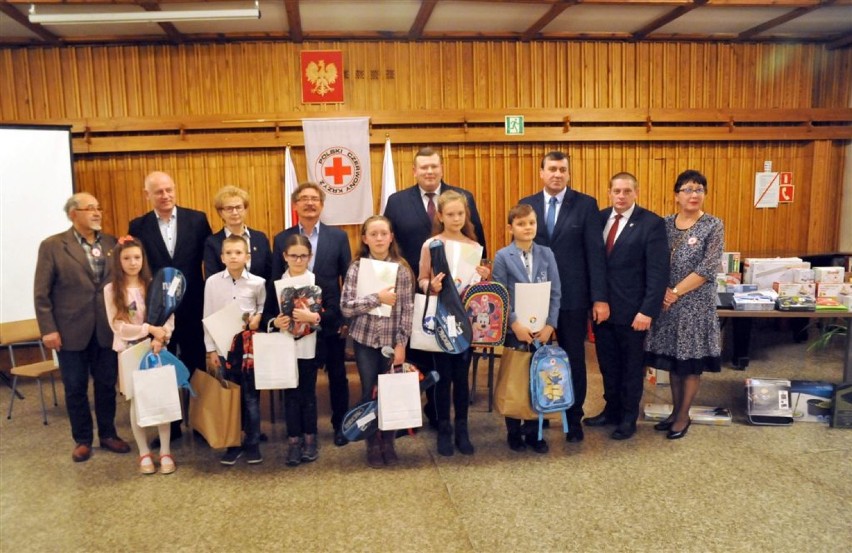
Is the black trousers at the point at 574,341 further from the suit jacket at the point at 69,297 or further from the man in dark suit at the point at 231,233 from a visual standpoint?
the suit jacket at the point at 69,297

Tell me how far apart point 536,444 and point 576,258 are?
1055mm

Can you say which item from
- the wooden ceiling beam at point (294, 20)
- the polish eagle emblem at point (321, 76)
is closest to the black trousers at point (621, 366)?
the wooden ceiling beam at point (294, 20)

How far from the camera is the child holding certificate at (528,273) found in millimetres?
3002

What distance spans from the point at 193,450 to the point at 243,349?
78cm

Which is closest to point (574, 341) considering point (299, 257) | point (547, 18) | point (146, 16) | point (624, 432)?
point (624, 432)

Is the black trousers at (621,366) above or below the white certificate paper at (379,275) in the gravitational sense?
below

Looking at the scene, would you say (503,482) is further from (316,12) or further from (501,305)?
(316,12)

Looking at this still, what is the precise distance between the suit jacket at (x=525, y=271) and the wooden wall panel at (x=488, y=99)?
112 inches

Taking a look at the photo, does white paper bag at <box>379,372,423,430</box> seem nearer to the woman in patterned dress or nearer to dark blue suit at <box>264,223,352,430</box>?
dark blue suit at <box>264,223,352,430</box>

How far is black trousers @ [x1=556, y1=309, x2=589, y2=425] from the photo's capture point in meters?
3.23

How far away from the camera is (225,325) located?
2955mm

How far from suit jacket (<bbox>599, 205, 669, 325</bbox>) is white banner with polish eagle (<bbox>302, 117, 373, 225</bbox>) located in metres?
2.82

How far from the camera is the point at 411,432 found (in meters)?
3.24

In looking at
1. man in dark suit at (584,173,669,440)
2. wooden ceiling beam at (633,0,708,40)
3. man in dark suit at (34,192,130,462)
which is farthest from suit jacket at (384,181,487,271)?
wooden ceiling beam at (633,0,708,40)
